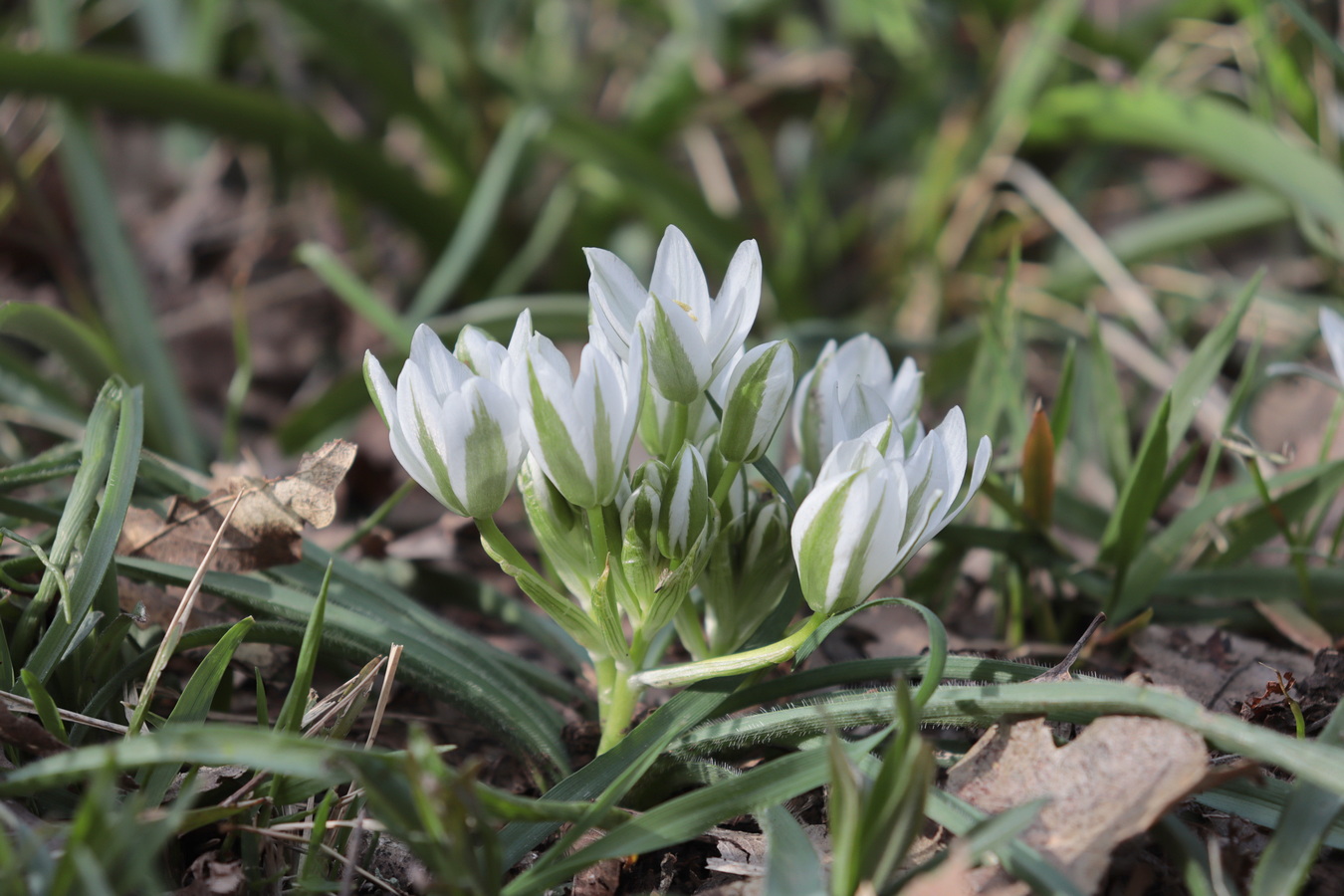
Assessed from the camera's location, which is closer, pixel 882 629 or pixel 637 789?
pixel 637 789

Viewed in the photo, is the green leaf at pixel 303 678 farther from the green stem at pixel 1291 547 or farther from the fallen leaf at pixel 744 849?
the green stem at pixel 1291 547

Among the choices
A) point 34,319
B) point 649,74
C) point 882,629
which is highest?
point 649,74

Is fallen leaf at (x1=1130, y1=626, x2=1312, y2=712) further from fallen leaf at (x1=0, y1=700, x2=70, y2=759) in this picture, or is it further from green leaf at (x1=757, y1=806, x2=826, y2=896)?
fallen leaf at (x1=0, y1=700, x2=70, y2=759)

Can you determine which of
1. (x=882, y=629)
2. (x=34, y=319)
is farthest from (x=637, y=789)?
(x=34, y=319)

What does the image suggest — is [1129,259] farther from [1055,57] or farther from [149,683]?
[149,683]

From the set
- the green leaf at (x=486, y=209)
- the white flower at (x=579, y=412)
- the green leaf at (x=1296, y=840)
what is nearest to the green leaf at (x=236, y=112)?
the green leaf at (x=486, y=209)

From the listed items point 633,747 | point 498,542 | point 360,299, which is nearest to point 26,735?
point 498,542

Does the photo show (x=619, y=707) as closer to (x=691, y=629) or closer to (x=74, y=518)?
(x=691, y=629)
